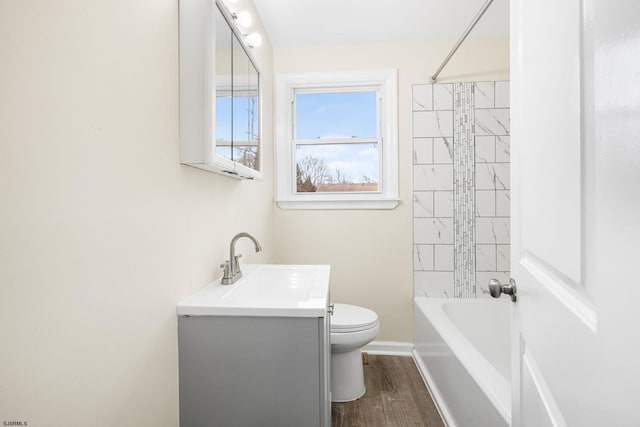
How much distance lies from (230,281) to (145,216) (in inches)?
21.2

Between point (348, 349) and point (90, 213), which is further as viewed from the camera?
point (348, 349)

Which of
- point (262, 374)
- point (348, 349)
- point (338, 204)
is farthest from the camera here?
point (338, 204)

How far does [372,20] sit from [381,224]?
1455 millimetres

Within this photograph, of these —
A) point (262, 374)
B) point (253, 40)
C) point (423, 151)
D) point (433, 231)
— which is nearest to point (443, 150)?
point (423, 151)

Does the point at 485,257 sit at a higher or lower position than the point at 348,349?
higher

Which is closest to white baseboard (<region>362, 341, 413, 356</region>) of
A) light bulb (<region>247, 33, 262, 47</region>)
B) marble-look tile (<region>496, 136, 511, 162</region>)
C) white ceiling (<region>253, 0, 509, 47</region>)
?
marble-look tile (<region>496, 136, 511, 162</region>)

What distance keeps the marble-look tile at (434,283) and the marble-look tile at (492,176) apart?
728 mm

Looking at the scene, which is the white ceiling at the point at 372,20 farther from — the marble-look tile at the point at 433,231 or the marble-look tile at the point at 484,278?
the marble-look tile at the point at 484,278

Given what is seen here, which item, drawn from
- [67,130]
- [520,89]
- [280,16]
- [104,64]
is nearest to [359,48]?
[280,16]

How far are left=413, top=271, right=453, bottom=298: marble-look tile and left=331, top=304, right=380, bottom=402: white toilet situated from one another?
2.21ft

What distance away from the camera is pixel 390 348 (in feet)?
7.97

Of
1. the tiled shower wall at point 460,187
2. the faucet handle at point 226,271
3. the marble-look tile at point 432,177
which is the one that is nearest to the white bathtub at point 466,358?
the tiled shower wall at point 460,187

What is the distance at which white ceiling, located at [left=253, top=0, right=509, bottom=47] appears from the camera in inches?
79.2

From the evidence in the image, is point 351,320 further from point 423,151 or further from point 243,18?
point 243,18
